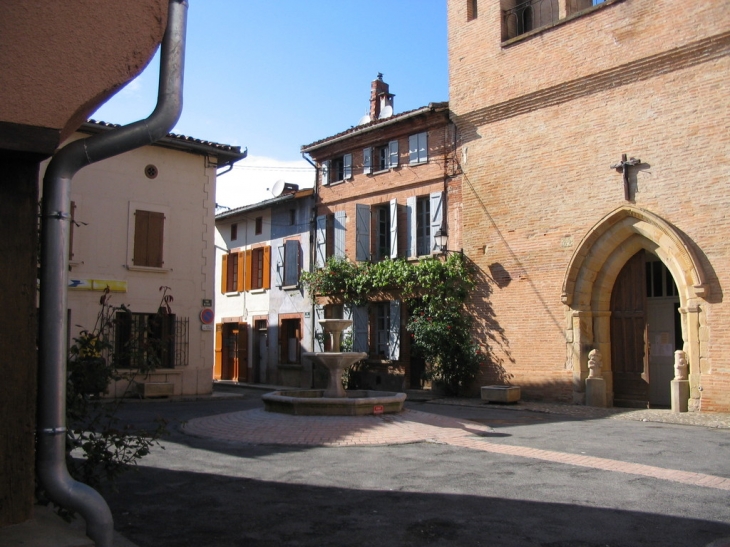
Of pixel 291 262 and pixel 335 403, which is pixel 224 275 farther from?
pixel 335 403

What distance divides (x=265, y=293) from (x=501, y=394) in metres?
11.7

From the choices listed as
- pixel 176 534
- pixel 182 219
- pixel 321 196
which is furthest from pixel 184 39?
pixel 321 196

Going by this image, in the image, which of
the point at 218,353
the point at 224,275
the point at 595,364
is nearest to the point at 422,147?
the point at 595,364

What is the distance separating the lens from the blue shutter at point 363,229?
21.6m

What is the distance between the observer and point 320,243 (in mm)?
23141

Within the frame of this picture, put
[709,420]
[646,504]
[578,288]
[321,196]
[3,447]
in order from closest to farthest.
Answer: [3,447]
[646,504]
[709,420]
[578,288]
[321,196]

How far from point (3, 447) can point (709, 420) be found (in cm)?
1230

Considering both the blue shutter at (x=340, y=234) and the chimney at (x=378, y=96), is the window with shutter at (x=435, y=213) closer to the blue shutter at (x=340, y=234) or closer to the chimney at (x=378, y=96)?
the blue shutter at (x=340, y=234)

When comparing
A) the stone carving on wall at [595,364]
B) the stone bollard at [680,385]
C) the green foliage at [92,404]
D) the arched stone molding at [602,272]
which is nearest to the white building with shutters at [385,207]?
the arched stone molding at [602,272]

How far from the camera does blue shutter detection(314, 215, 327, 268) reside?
2300 cm

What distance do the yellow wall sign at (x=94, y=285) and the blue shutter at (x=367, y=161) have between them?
8.13 meters

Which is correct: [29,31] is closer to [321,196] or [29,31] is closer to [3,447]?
[3,447]

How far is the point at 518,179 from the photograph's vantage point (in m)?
17.4

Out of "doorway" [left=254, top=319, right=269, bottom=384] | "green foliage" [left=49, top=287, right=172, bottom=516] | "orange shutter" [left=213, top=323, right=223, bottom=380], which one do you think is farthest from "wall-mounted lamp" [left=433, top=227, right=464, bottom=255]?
"green foliage" [left=49, top=287, right=172, bottom=516]
